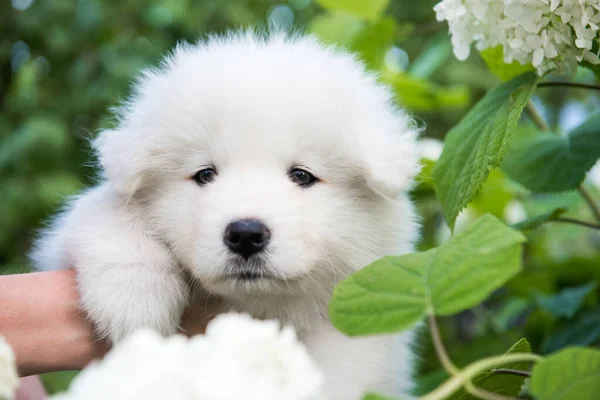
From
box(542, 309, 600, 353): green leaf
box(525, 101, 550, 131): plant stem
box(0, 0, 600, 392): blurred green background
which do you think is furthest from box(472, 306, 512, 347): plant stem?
box(525, 101, 550, 131): plant stem

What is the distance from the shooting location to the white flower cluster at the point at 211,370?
0.62m

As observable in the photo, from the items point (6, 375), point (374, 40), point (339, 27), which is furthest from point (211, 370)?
point (339, 27)

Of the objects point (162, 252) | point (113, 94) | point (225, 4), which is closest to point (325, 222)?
point (162, 252)

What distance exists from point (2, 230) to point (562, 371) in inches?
185

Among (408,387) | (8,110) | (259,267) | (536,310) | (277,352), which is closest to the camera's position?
(277,352)

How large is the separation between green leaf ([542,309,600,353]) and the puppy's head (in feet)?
2.01

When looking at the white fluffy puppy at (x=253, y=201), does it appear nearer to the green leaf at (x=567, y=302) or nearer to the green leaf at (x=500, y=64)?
the green leaf at (x=500, y=64)

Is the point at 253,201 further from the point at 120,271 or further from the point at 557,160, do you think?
the point at 557,160

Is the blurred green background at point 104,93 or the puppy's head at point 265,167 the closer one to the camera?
the puppy's head at point 265,167

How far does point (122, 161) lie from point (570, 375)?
1.01 m

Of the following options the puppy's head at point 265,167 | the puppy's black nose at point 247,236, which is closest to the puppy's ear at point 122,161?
the puppy's head at point 265,167

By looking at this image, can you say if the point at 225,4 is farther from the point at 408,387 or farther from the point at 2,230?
the point at 408,387

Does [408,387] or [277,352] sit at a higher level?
[277,352]

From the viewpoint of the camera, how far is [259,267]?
1.28 meters
